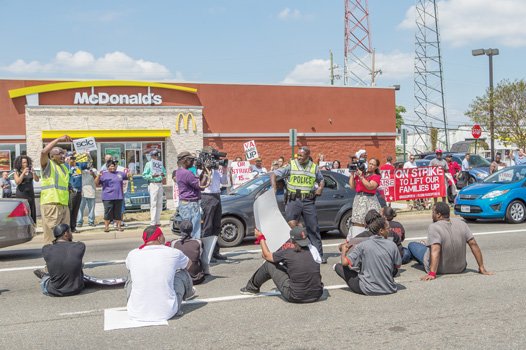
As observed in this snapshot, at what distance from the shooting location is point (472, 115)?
95.9 feet

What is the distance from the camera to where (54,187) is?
8.79 metres

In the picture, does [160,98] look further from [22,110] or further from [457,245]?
[457,245]

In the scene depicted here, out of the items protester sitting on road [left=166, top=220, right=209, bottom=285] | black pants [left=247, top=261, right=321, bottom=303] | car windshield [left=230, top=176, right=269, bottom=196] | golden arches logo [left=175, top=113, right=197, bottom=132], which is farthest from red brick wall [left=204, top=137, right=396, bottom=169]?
black pants [left=247, top=261, right=321, bottom=303]

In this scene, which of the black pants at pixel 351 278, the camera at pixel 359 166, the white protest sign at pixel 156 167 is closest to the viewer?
→ the black pants at pixel 351 278

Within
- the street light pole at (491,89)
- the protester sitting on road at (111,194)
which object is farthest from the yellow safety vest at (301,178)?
the street light pole at (491,89)

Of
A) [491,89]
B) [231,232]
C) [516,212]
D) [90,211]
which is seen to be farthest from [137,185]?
[491,89]

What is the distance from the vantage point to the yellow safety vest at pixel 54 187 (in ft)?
28.7

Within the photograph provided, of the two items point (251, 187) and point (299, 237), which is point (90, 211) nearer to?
point (251, 187)

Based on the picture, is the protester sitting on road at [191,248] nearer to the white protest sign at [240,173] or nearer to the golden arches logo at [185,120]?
the white protest sign at [240,173]

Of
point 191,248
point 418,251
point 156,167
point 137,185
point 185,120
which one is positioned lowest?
point 418,251

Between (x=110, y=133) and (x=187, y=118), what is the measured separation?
13.6ft

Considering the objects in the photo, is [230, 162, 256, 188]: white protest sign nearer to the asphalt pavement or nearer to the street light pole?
the asphalt pavement

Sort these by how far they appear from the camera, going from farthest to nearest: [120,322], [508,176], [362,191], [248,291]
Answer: [508,176], [362,191], [248,291], [120,322]

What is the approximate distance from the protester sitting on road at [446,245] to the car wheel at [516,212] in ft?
21.5
